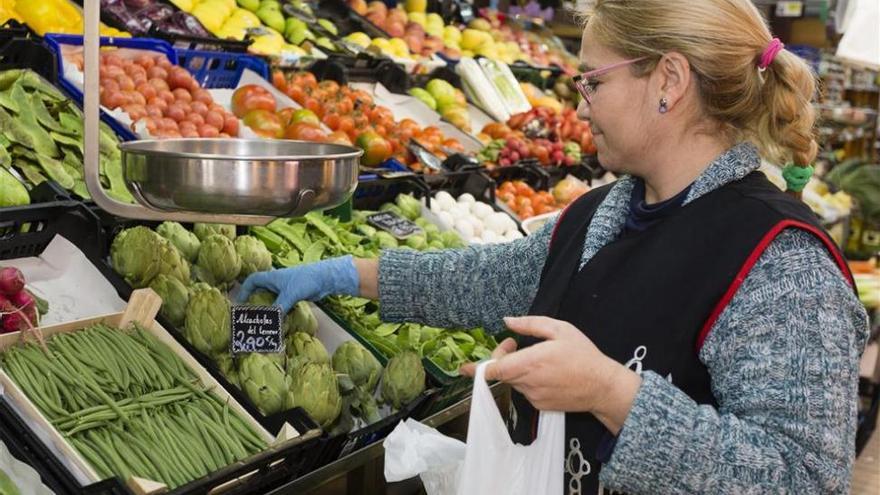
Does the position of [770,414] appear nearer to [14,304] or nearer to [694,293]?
[694,293]

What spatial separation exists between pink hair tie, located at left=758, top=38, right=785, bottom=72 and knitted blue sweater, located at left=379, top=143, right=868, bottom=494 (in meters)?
0.33

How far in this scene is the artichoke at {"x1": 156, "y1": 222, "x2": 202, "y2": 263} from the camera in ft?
8.71

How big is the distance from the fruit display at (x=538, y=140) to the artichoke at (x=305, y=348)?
248 centimetres

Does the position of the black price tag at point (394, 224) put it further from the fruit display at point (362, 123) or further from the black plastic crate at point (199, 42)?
the black plastic crate at point (199, 42)

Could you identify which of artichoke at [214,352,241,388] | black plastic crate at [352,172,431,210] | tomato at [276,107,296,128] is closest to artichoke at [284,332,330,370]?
artichoke at [214,352,241,388]

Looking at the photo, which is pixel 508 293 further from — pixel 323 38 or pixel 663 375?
pixel 323 38

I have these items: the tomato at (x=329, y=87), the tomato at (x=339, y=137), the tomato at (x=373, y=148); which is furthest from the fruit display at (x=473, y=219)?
the tomato at (x=329, y=87)

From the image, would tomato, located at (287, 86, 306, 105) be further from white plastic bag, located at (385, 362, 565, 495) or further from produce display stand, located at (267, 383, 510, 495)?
white plastic bag, located at (385, 362, 565, 495)

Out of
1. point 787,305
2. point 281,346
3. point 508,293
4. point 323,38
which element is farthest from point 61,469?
point 323,38

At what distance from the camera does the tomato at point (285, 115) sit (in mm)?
4094

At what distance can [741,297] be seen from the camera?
157cm

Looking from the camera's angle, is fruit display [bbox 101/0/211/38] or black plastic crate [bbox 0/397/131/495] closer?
black plastic crate [bbox 0/397/131/495]

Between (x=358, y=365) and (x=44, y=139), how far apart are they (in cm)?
125

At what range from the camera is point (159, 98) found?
3.61 m
